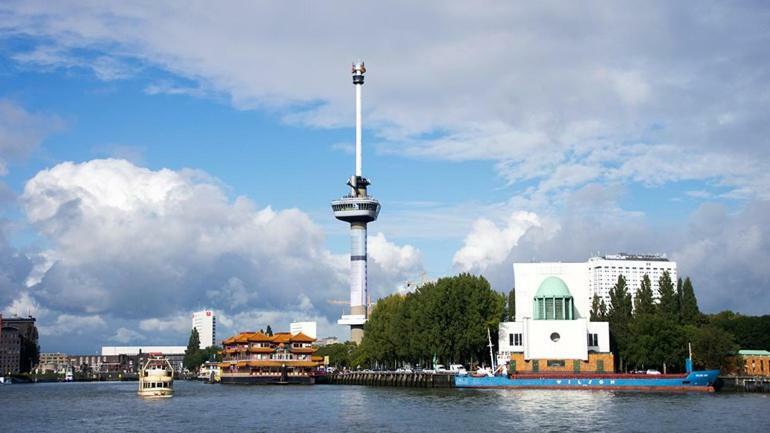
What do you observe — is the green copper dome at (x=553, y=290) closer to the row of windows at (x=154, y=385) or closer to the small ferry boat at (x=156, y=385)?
the small ferry boat at (x=156, y=385)

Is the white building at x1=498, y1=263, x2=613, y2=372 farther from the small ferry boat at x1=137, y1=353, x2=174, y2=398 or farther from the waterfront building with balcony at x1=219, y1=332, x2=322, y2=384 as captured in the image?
the small ferry boat at x1=137, y1=353, x2=174, y2=398

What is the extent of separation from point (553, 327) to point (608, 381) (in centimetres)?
1299

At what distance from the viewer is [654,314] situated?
150 m

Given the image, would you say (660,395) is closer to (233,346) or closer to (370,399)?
(370,399)

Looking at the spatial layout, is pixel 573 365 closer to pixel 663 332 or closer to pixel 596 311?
pixel 663 332

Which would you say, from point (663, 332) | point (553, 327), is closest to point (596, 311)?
point (663, 332)

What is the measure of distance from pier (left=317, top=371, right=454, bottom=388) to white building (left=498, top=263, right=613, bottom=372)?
11472 mm

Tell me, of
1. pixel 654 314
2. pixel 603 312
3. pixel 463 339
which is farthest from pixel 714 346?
pixel 463 339

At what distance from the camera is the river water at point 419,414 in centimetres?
7325

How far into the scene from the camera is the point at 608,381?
12825 cm

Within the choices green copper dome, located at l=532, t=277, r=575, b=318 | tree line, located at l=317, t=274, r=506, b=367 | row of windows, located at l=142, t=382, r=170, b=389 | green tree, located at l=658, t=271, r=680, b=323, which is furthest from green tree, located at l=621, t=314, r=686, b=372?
row of windows, located at l=142, t=382, r=170, b=389

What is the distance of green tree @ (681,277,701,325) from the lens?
152875mm

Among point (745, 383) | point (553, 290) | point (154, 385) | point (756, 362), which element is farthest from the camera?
point (756, 362)

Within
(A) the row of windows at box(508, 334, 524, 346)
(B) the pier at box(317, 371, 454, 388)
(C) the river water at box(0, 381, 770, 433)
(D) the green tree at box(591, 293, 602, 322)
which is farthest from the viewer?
(D) the green tree at box(591, 293, 602, 322)
